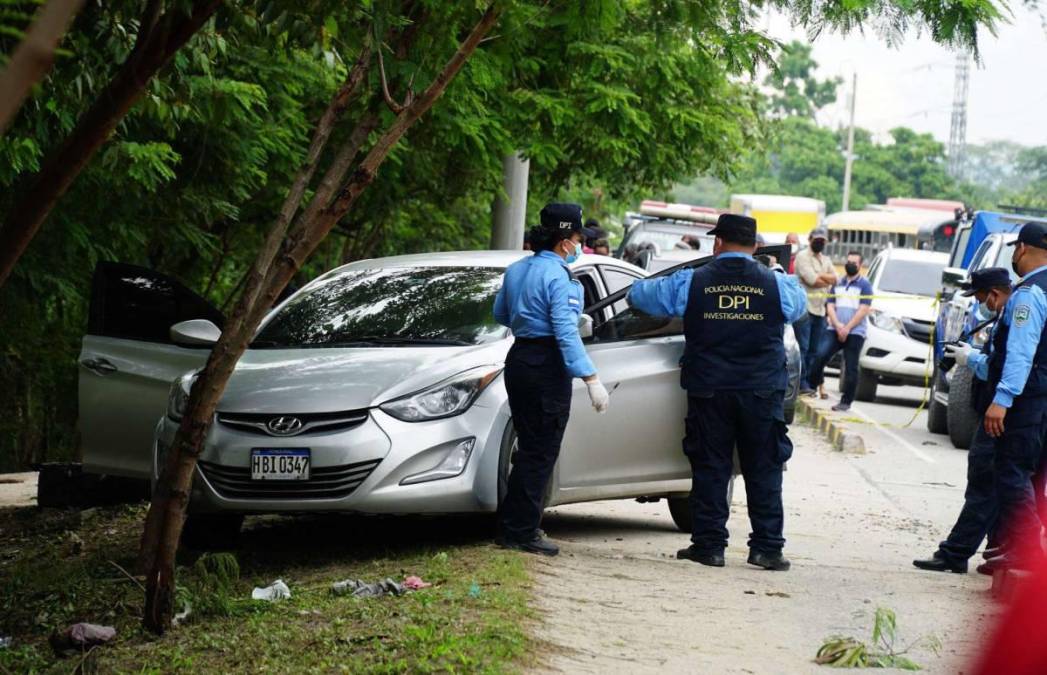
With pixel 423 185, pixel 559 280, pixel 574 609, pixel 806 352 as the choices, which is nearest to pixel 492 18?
pixel 559 280

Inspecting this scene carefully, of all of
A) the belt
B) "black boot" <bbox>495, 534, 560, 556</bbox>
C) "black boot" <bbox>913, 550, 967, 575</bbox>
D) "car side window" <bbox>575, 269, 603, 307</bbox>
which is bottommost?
"black boot" <bbox>913, 550, 967, 575</bbox>

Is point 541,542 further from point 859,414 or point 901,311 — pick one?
point 901,311

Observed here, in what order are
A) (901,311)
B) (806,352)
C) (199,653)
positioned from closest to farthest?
(199,653)
(806,352)
(901,311)

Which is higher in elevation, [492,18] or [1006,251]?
[492,18]

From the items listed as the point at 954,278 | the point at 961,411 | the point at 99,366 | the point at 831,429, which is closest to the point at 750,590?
the point at 99,366

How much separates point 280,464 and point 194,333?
1197mm

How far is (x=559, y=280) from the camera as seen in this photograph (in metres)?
8.42

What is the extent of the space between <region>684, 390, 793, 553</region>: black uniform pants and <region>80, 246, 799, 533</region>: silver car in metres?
0.38

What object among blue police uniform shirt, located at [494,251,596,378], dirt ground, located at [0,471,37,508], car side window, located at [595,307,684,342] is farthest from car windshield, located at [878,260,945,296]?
blue police uniform shirt, located at [494,251,596,378]

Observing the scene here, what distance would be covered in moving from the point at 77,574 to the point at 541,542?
7.61ft

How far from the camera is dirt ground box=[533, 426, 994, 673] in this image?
21.8ft

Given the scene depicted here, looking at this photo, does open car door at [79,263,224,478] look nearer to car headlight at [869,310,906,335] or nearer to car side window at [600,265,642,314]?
car side window at [600,265,642,314]

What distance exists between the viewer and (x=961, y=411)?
53.6 ft

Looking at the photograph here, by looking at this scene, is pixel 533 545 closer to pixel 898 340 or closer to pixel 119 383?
pixel 119 383
